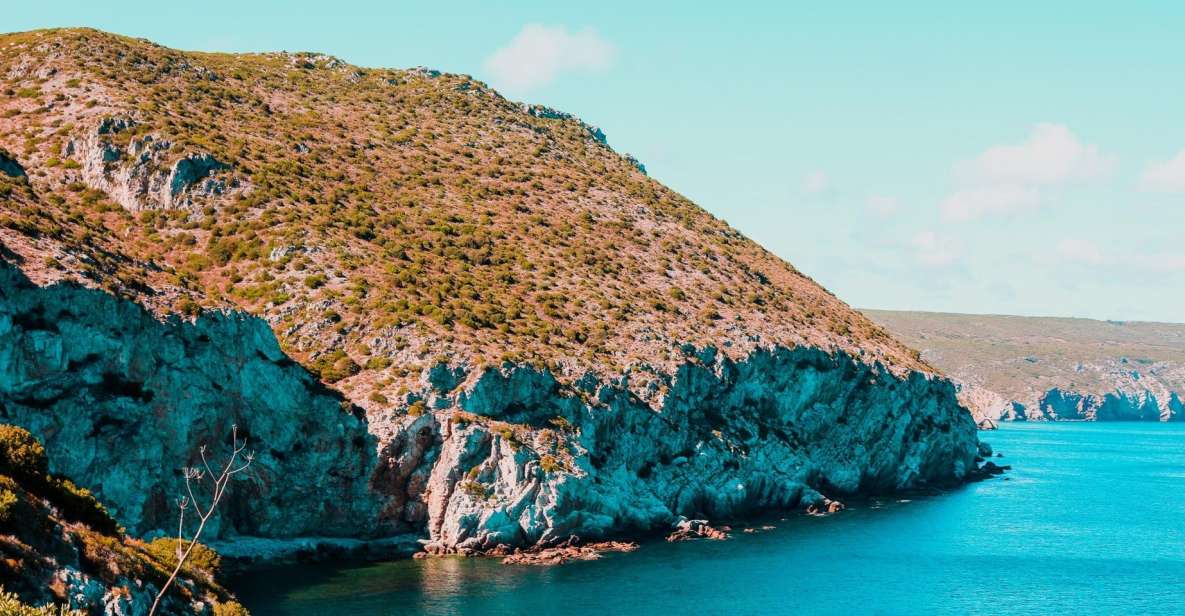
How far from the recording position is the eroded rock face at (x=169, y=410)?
Result: 6606 cm

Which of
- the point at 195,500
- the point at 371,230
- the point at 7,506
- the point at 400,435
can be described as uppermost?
the point at 371,230

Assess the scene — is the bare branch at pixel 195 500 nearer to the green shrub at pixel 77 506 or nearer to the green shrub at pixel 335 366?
the green shrub at pixel 77 506

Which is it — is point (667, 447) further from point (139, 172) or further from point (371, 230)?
point (139, 172)

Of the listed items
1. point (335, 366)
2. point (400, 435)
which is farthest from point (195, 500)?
point (335, 366)

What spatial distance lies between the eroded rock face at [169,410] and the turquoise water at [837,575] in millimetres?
6480

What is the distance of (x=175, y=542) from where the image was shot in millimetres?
55562

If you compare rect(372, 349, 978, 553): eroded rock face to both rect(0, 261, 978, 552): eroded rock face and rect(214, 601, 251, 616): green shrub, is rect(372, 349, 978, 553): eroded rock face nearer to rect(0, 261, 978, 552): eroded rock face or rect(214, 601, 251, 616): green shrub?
rect(0, 261, 978, 552): eroded rock face

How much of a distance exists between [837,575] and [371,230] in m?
56.9

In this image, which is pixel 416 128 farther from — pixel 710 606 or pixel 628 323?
pixel 710 606

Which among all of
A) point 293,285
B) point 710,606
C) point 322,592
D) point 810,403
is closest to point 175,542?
point 322,592

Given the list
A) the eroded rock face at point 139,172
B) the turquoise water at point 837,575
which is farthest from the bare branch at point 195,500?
the eroded rock face at point 139,172

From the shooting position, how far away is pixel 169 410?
238ft

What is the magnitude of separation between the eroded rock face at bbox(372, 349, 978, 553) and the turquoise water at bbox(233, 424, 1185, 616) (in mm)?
4578

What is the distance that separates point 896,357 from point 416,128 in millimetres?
68539
